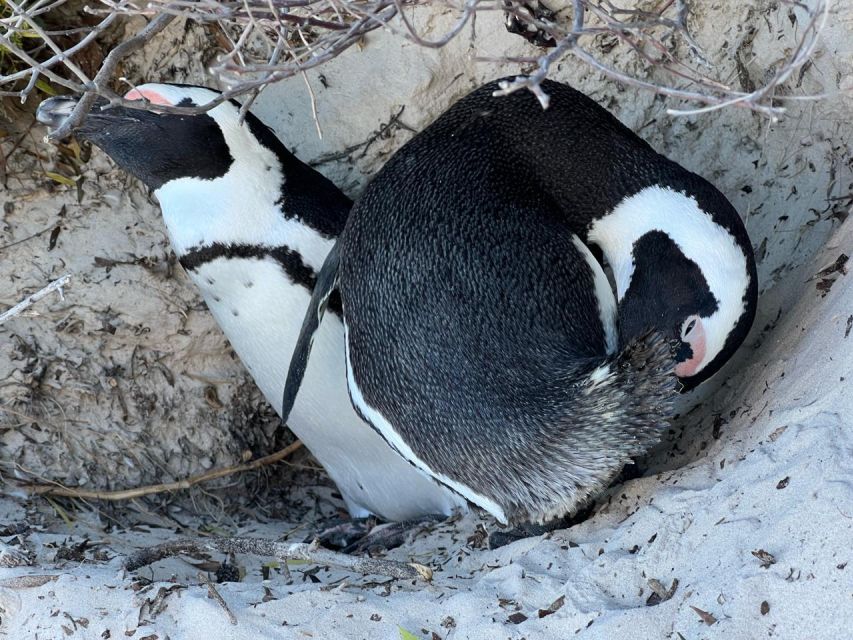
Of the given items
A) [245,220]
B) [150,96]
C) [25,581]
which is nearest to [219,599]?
[25,581]

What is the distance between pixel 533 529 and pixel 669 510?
340 mm

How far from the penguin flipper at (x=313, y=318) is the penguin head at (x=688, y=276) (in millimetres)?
619

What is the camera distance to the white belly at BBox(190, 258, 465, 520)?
2445 millimetres

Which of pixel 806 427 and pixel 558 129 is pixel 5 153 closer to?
pixel 558 129

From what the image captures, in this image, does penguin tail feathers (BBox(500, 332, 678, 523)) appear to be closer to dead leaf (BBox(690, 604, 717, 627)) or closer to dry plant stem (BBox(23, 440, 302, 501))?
dead leaf (BBox(690, 604, 717, 627))

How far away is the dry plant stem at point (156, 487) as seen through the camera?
8.50ft

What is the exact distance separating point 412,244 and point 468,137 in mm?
323

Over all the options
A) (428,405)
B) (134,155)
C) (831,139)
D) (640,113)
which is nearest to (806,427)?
(428,405)

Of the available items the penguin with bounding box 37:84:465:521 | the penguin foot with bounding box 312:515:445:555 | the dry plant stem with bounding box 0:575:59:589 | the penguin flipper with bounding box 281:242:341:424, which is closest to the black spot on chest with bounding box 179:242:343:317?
the penguin with bounding box 37:84:465:521

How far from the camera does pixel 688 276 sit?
197 centimetres

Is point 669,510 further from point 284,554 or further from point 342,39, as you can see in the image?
point 342,39

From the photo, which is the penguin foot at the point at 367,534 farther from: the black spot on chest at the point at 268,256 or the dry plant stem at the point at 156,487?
the black spot on chest at the point at 268,256

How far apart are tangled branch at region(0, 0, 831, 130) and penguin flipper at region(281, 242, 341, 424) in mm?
403

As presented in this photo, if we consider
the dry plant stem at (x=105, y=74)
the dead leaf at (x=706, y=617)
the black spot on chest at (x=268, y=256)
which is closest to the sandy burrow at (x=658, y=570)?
the dead leaf at (x=706, y=617)
